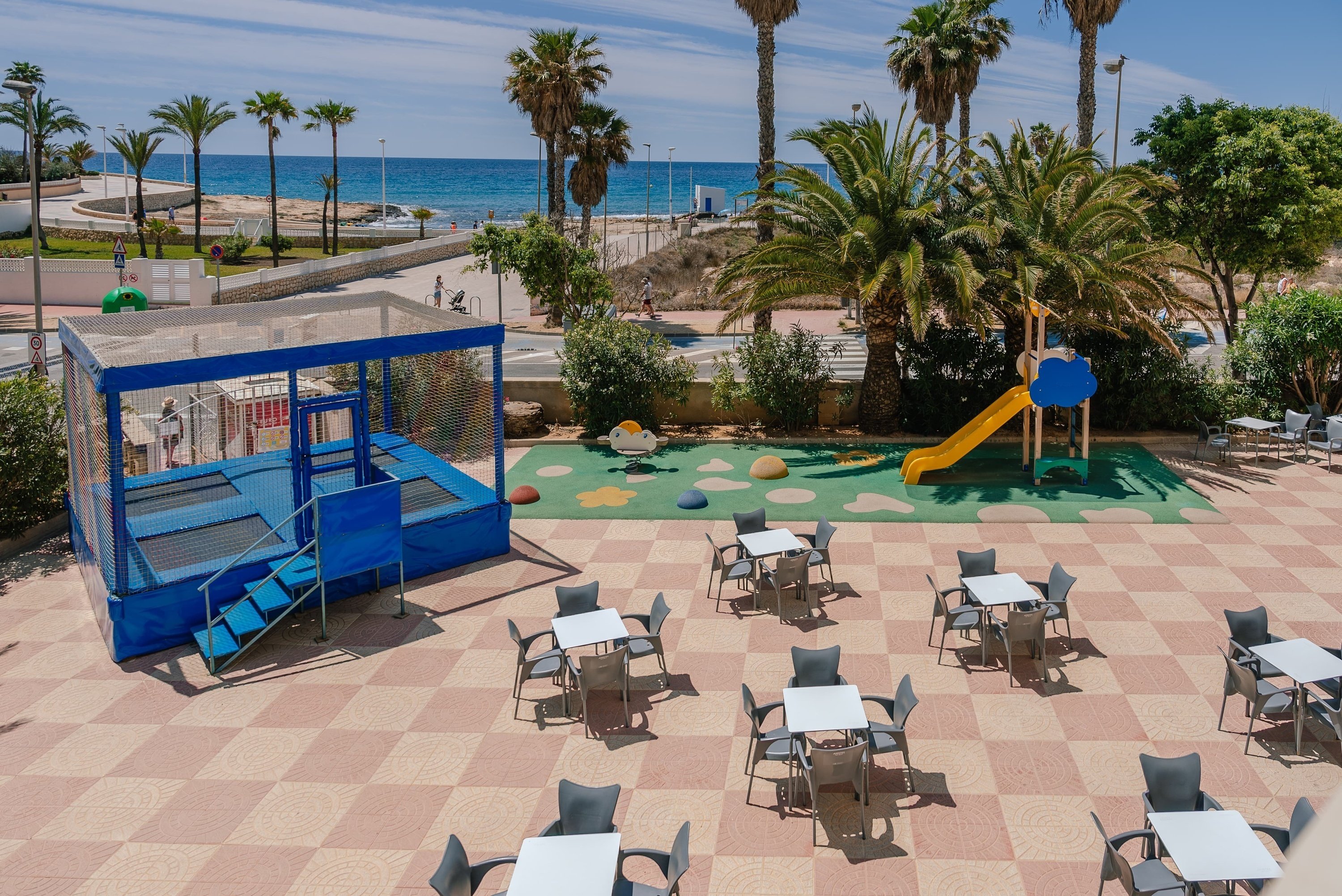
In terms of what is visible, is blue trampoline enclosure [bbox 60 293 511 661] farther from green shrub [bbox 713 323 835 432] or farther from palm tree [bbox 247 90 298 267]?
palm tree [bbox 247 90 298 267]

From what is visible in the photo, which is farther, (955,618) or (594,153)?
(594,153)

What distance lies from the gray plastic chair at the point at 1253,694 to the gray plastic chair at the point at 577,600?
6.39m

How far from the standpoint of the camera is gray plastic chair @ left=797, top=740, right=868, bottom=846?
28.4 ft

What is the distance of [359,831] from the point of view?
902cm

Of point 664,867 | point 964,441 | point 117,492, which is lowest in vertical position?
point 664,867

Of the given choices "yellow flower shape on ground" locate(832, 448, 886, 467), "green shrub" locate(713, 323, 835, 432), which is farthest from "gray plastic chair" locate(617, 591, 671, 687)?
"green shrub" locate(713, 323, 835, 432)

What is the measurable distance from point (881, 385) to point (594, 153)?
27.6 meters

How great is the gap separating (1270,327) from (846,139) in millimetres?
9463

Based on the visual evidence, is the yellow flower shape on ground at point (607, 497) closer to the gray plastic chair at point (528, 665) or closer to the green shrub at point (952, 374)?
the gray plastic chair at point (528, 665)

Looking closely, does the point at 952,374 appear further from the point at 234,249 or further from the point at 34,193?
the point at 234,249

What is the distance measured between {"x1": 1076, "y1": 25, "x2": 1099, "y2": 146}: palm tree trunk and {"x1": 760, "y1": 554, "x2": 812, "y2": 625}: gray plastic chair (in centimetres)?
2470

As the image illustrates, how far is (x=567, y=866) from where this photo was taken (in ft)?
23.7

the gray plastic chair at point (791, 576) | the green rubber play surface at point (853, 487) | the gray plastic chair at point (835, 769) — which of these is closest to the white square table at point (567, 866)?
the gray plastic chair at point (835, 769)

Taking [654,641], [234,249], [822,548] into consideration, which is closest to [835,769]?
[654,641]
